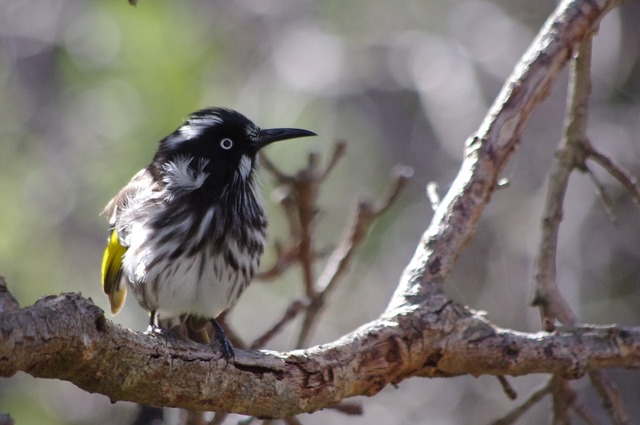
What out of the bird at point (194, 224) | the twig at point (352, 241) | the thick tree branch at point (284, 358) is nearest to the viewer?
the thick tree branch at point (284, 358)

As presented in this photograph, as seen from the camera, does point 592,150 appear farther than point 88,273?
No

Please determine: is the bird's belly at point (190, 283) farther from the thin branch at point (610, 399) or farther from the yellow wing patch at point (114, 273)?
the thin branch at point (610, 399)

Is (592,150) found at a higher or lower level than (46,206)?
higher

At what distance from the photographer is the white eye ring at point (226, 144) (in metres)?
4.02

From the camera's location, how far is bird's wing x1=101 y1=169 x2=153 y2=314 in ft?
12.6

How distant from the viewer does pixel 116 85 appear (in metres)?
6.01

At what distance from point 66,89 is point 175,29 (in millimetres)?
1036

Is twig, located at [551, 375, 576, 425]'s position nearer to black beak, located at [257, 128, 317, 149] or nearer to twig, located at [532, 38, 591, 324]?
twig, located at [532, 38, 591, 324]

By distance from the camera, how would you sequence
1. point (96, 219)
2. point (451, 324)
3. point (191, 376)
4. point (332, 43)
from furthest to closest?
point (332, 43) < point (96, 219) < point (451, 324) < point (191, 376)

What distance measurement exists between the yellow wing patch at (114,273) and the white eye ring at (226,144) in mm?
566

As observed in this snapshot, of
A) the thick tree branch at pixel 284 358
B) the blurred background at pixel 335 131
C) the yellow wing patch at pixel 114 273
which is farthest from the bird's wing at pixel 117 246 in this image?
the blurred background at pixel 335 131

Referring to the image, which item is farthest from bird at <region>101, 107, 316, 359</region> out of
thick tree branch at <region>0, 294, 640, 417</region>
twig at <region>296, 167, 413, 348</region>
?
thick tree branch at <region>0, 294, 640, 417</region>

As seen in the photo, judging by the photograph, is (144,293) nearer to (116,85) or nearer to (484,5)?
(116,85)

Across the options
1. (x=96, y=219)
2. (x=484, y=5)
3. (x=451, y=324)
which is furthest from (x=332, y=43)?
(x=451, y=324)
